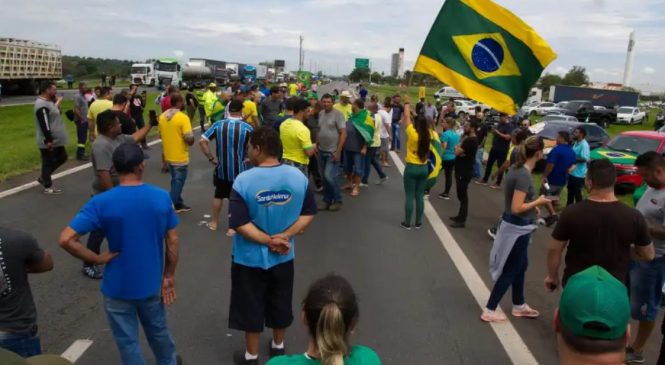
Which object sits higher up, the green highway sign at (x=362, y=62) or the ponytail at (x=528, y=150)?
the green highway sign at (x=362, y=62)

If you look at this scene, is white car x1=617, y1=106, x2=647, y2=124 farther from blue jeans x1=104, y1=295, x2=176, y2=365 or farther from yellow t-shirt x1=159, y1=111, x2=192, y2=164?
blue jeans x1=104, y1=295, x2=176, y2=365

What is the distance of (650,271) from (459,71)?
295cm

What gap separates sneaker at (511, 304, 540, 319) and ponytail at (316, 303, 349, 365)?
359 cm

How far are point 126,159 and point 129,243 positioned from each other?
20.1 inches

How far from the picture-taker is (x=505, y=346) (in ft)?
14.2

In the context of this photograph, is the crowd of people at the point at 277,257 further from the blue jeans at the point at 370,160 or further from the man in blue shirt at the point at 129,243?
the blue jeans at the point at 370,160

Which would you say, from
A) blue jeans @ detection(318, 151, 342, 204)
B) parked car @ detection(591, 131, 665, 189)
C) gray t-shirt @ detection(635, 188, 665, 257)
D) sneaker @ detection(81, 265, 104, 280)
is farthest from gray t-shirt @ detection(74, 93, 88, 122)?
parked car @ detection(591, 131, 665, 189)

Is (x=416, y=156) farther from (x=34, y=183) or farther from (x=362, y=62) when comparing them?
(x=362, y=62)

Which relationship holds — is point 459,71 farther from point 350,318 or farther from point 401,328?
point 350,318

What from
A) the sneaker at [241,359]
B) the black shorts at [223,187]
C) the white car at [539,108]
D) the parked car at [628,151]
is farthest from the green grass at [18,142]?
the white car at [539,108]

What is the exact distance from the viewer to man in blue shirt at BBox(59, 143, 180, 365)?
2986mm

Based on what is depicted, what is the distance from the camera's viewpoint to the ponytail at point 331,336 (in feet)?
6.01

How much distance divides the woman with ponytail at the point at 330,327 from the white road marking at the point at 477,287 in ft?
8.89

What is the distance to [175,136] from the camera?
7.56m
